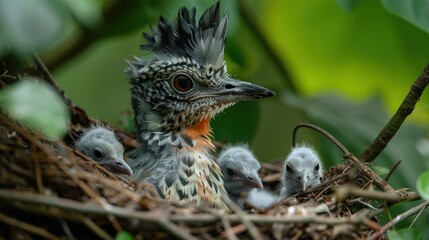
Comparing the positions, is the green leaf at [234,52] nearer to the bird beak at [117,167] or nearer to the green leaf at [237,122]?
the green leaf at [237,122]

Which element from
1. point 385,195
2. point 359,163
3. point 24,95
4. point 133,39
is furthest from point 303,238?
point 133,39

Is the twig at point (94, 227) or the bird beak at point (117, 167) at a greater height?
the bird beak at point (117, 167)

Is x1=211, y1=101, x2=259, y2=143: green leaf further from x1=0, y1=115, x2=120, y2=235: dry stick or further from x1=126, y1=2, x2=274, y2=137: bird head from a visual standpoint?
x1=0, y1=115, x2=120, y2=235: dry stick

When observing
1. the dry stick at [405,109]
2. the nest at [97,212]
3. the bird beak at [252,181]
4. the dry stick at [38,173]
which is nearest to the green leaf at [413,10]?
the dry stick at [405,109]

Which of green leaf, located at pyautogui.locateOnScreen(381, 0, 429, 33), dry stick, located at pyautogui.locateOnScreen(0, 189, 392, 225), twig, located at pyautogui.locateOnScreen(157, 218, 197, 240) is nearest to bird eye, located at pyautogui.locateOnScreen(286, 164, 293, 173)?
green leaf, located at pyautogui.locateOnScreen(381, 0, 429, 33)

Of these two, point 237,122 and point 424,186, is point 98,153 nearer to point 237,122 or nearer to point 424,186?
point 237,122

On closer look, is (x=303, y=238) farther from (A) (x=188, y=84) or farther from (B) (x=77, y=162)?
(A) (x=188, y=84)
